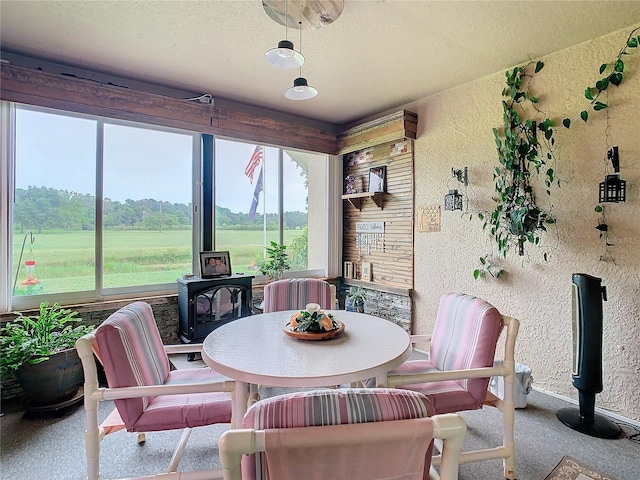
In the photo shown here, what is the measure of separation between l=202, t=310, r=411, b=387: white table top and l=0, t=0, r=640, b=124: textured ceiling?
1.87m

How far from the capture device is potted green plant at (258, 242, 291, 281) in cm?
369

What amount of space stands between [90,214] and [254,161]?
170 centimetres

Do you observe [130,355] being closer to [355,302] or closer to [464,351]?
[464,351]

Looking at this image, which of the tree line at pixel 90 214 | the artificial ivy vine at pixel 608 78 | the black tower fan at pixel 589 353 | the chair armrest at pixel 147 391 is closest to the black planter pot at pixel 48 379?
the tree line at pixel 90 214

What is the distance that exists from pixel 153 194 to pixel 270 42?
180 centimetres

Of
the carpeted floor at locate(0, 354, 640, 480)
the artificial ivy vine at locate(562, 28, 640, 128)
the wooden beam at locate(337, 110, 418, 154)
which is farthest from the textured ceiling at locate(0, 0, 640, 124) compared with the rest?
the carpeted floor at locate(0, 354, 640, 480)

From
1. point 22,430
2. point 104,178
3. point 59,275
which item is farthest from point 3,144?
point 22,430

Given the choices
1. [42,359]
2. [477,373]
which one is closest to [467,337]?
[477,373]

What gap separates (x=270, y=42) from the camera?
2.36 meters

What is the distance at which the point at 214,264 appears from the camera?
3297mm

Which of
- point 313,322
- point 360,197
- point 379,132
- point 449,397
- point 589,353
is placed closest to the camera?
point 449,397

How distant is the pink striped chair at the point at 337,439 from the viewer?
690 mm

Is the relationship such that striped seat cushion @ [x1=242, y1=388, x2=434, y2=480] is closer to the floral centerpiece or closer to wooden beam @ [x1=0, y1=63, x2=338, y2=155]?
the floral centerpiece

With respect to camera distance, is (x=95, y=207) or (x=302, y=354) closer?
(x=302, y=354)
